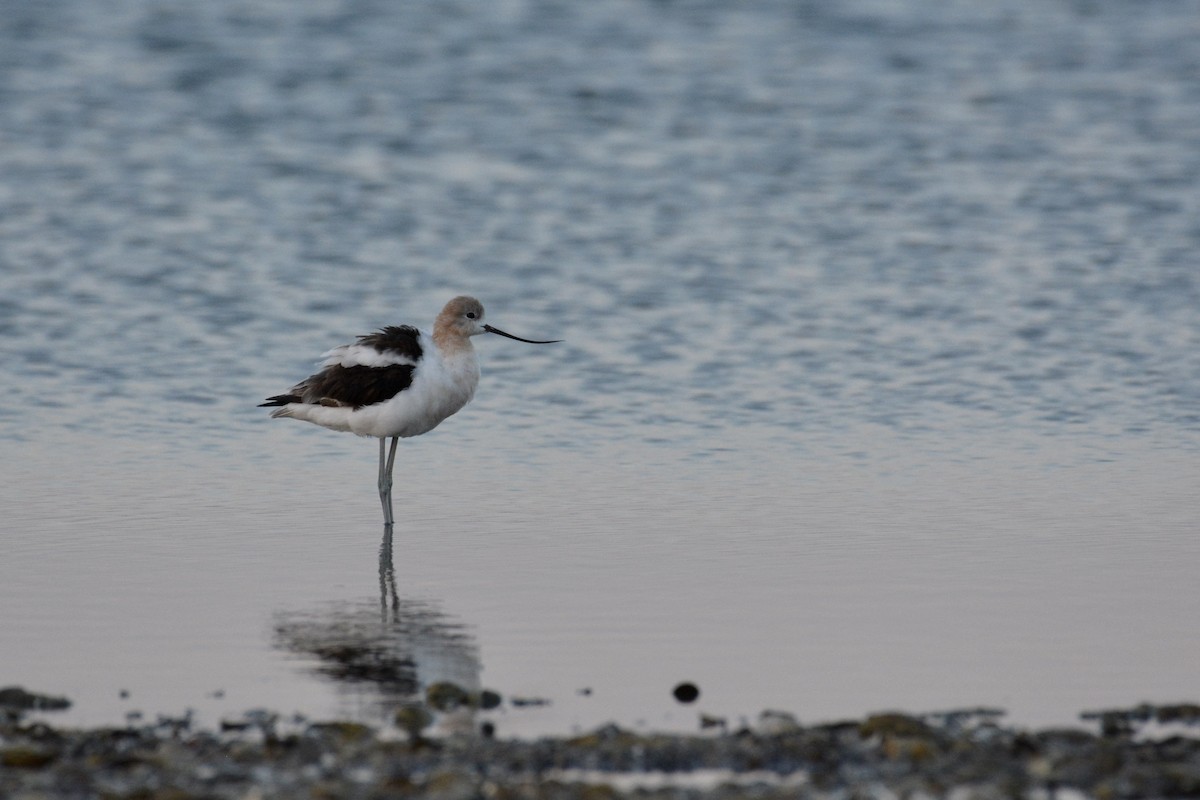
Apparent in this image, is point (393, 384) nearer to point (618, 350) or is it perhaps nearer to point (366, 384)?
point (366, 384)

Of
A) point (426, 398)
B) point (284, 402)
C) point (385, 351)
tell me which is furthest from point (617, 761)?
point (284, 402)

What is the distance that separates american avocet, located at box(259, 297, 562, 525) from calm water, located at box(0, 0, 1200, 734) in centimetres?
40

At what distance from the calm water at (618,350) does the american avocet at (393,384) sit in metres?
0.40

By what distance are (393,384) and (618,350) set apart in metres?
4.34

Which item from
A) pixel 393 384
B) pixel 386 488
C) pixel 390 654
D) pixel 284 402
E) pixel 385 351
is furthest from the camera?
pixel 284 402

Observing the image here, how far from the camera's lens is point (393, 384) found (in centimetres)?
1111

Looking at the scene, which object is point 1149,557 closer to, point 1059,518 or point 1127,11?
point 1059,518

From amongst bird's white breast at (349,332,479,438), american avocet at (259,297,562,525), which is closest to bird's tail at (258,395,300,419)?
american avocet at (259,297,562,525)

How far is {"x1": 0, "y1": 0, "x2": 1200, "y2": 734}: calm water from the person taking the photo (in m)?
7.92

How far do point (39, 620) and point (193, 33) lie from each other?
22.5 metres

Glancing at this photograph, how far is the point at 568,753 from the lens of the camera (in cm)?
636

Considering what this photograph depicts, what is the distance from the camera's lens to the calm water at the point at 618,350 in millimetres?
7918

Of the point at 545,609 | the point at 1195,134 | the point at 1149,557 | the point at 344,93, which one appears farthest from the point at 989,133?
the point at 545,609

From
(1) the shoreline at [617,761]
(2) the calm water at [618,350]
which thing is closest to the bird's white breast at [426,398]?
(2) the calm water at [618,350]
